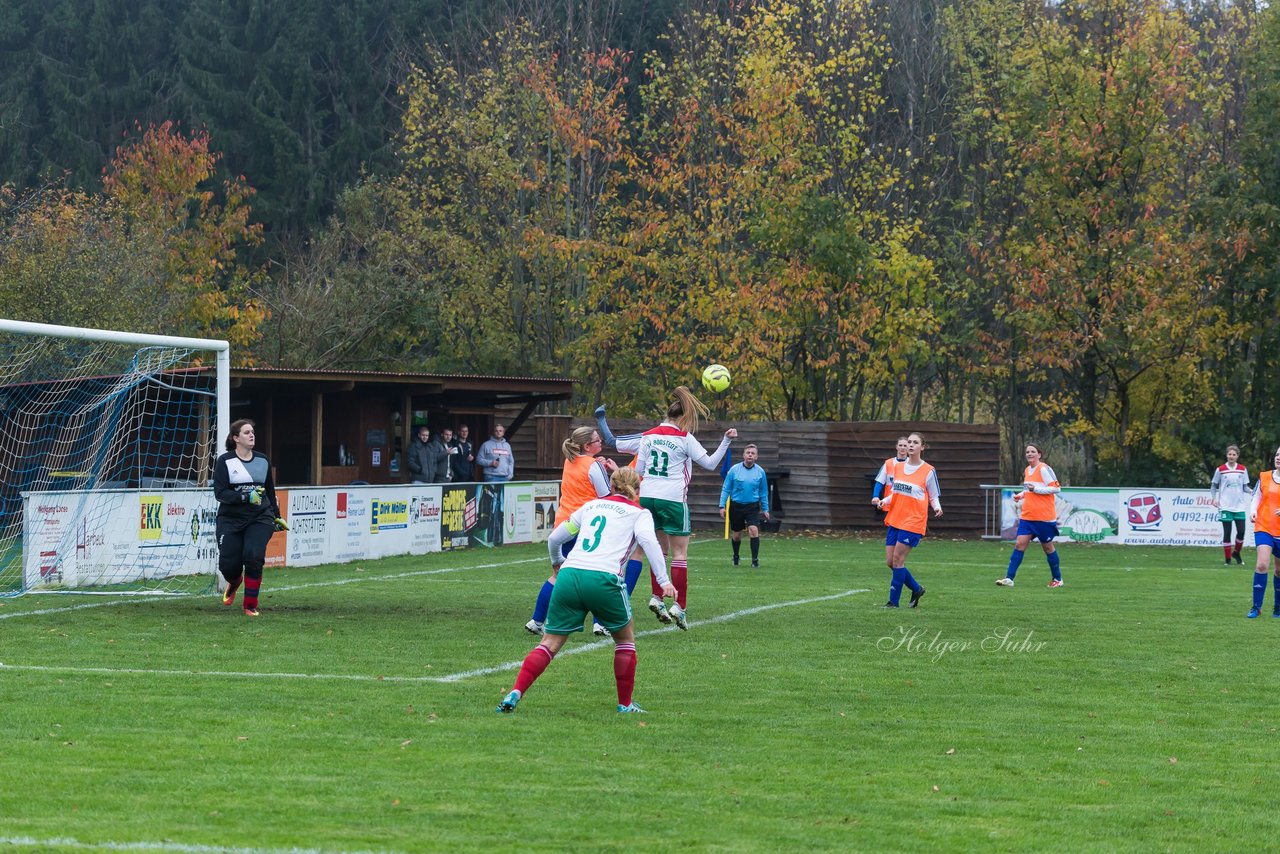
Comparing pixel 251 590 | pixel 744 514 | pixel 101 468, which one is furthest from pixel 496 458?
pixel 251 590

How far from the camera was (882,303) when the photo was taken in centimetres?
3825

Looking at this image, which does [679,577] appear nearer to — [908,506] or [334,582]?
[908,506]

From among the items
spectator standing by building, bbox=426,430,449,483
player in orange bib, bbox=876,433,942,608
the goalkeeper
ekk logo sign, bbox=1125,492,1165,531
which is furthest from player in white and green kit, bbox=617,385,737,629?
ekk logo sign, bbox=1125,492,1165,531

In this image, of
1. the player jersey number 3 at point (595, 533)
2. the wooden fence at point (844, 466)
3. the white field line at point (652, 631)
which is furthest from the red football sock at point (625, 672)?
the wooden fence at point (844, 466)

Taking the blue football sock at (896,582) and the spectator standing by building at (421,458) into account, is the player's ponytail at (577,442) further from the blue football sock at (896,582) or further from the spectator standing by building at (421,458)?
the spectator standing by building at (421,458)

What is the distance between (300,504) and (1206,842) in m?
17.7

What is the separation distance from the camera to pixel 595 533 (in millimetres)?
9680

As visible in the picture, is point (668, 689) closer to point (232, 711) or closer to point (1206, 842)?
point (232, 711)

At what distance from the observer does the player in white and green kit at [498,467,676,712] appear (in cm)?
954

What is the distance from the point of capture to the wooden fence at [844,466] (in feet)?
108

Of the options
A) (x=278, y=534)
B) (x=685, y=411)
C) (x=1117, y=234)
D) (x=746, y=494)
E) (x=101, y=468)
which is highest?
(x=1117, y=234)

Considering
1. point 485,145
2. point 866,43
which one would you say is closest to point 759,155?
point 866,43

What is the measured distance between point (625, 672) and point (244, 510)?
265 inches

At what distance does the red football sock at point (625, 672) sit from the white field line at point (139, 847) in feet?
11.7
